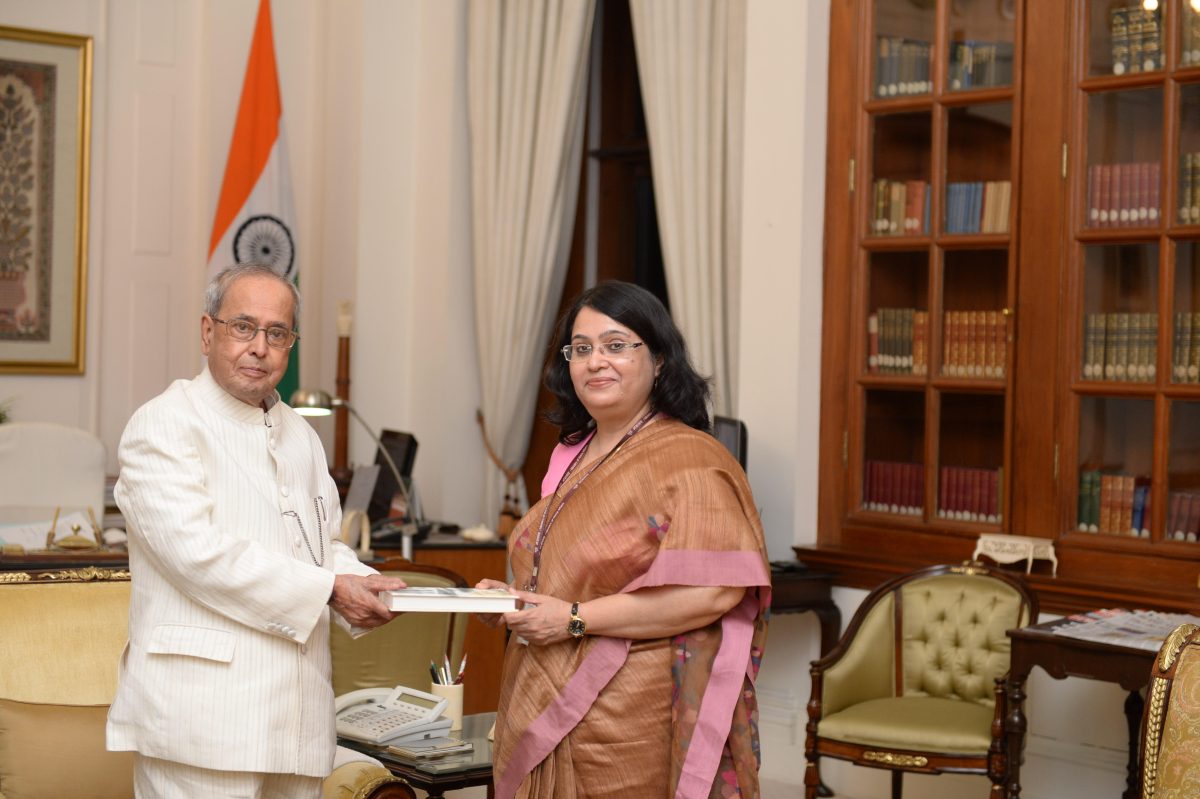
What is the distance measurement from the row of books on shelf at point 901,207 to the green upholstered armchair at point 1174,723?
2.30m

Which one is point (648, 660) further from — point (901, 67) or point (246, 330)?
point (901, 67)

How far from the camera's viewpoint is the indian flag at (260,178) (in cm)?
716

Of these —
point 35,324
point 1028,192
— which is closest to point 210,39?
point 35,324

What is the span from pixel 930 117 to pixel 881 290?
2.10ft

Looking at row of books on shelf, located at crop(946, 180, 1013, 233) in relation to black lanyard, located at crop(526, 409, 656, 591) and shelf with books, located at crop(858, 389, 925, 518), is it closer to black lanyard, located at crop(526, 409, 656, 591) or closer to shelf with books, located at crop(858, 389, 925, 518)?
shelf with books, located at crop(858, 389, 925, 518)

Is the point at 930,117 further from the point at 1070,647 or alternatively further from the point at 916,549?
the point at 1070,647

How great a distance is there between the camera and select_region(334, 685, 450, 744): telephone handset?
11.2 feet

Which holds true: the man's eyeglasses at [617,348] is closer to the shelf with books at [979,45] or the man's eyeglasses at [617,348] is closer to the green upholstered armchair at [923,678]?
the green upholstered armchair at [923,678]

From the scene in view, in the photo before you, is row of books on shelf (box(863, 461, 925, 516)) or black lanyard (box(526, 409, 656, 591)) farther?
row of books on shelf (box(863, 461, 925, 516))

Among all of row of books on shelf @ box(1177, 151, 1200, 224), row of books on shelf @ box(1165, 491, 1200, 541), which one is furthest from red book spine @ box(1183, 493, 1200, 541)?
row of books on shelf @ box(1177, 151, 1200, 224)

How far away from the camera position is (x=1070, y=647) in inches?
152

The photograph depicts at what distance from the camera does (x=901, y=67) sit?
5.21 m

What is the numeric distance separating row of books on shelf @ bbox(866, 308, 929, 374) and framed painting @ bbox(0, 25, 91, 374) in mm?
4030

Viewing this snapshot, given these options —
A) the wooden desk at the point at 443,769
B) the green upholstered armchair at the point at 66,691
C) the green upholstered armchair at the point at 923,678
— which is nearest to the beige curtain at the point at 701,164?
the green upholstered armchair at the point at 923,678
